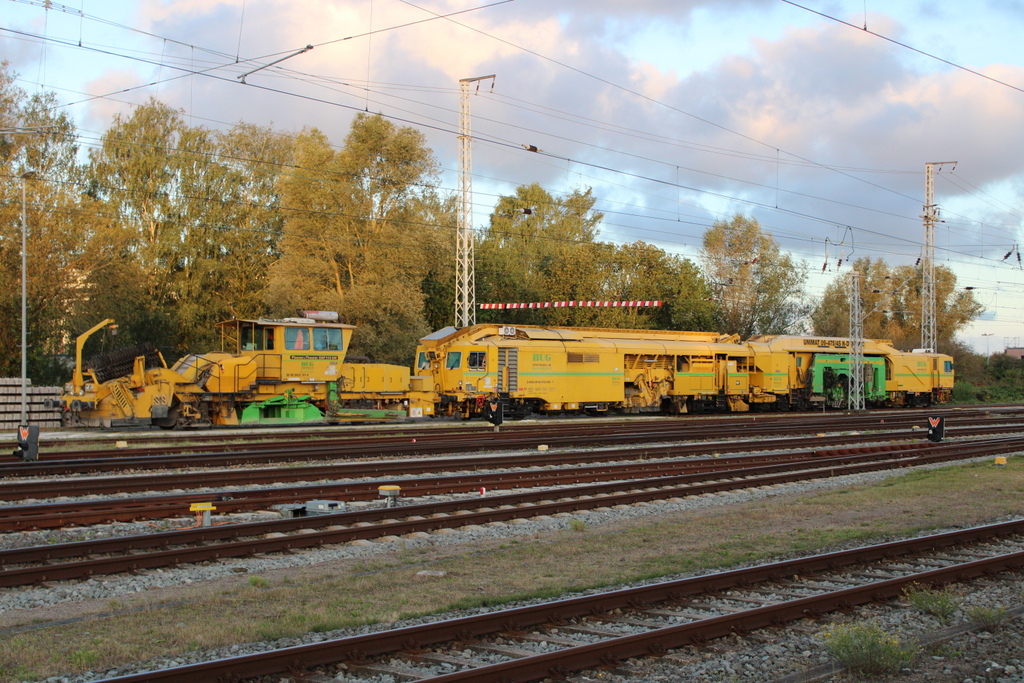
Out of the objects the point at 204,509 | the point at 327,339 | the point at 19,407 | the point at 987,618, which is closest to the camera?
the point at 987,618

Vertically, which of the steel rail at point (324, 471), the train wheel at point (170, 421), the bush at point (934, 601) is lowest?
the bush at point (934, 601)

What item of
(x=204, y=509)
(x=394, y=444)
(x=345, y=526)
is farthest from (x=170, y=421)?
(x=345, y=526)

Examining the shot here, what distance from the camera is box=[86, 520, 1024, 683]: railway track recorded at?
573cm

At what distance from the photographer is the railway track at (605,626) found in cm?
573

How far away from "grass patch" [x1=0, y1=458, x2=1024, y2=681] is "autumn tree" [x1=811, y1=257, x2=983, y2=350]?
191 ft

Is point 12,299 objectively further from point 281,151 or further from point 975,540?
point 975,540

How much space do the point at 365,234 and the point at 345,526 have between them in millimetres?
34730

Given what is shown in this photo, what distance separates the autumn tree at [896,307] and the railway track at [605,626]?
6311 cm

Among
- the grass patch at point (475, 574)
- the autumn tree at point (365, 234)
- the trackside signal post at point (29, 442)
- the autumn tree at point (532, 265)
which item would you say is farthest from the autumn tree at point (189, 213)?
the grass patch at point (475, 574)

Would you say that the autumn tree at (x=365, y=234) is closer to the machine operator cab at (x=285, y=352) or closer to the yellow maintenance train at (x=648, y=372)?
the yellow maintenance train at (x=648, y=372)

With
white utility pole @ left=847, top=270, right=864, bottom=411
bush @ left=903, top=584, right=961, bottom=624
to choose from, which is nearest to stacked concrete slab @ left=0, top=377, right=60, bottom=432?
bush @ left=903, top=584, right=961, bottom=624

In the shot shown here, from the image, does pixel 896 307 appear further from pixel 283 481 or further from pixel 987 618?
pixel 987 618

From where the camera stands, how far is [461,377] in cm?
3131

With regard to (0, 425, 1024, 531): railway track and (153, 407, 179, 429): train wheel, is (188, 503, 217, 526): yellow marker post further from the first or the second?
(153, 407, 179, 429): train wheel
